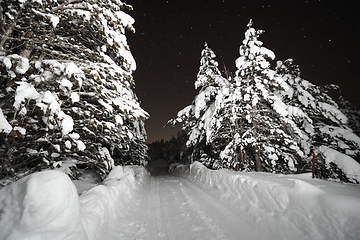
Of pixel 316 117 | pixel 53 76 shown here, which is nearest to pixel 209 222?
pixel 53 76

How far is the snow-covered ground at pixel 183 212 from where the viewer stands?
2221 millimetres

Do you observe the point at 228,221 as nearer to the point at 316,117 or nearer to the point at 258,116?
the point at 258,116

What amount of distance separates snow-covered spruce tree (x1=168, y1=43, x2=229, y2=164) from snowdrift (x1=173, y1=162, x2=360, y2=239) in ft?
18.5

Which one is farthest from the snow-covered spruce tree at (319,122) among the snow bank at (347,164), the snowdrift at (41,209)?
the snowdrift at (41,209)

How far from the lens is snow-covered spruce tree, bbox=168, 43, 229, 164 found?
12.0 metres

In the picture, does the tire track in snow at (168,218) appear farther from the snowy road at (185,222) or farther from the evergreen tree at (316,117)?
the evergreen tree at (316,117)

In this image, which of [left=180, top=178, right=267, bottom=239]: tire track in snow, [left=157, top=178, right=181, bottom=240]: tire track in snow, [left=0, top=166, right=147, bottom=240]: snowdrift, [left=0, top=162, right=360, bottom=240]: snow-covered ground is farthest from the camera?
[left=157, top=178, right=181, bottom=240]: tire track in snow

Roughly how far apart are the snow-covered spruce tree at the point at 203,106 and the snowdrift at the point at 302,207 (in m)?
5.64

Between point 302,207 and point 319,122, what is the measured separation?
9482 mm

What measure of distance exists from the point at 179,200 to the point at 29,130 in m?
5.86

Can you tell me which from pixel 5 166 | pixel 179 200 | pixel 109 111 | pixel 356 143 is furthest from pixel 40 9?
pixel 356 143

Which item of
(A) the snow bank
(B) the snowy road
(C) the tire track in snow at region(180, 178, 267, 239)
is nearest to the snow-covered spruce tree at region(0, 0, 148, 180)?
(B) the snowy road

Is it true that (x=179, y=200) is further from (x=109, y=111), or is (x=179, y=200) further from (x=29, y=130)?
(x=29, y=130)

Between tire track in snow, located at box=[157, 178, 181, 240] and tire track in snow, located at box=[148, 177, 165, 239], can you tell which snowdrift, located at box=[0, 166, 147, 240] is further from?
tire track in snow, located at box=[157, 178, 181, 240]
